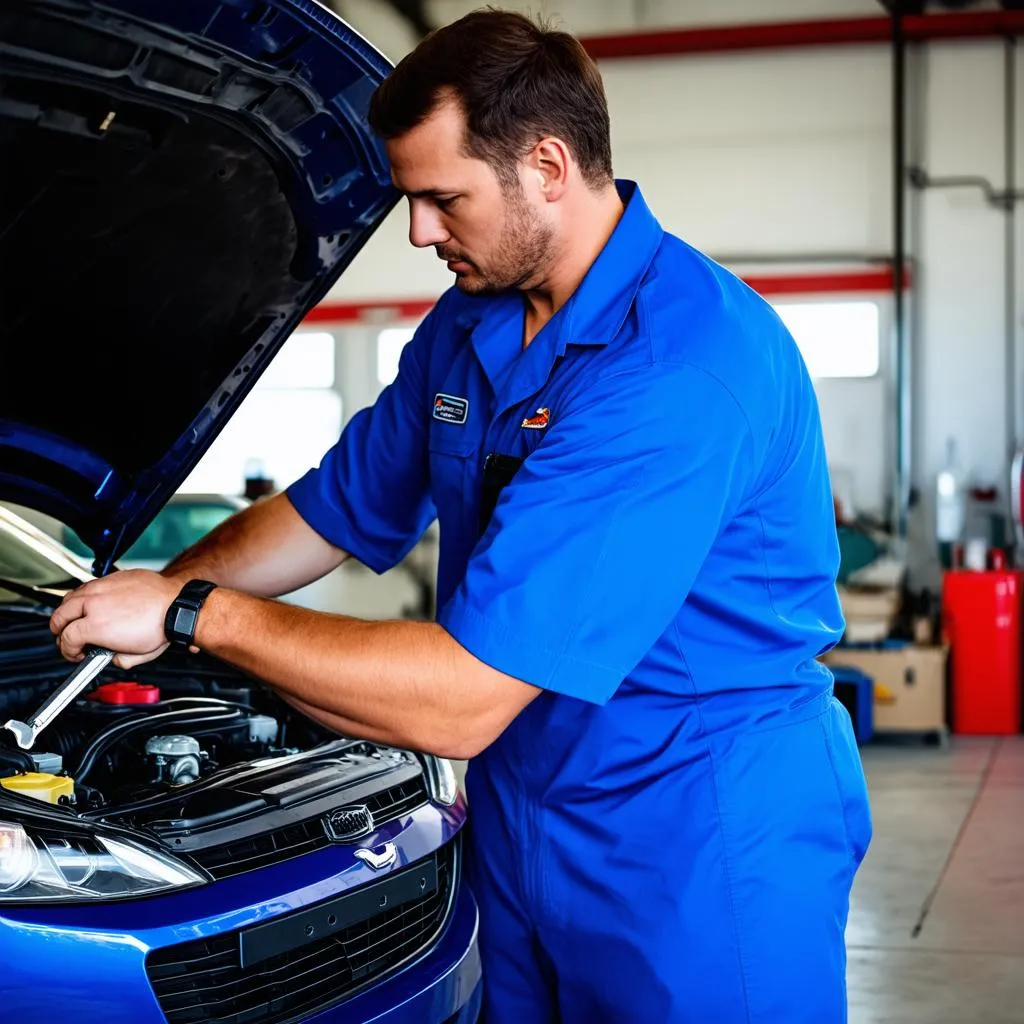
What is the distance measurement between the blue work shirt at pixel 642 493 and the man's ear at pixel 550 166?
0.32 ft

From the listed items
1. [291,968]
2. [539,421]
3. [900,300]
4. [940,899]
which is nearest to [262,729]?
[291,968]

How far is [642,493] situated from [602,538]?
58 millimetres

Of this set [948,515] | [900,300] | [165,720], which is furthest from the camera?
[900,300]

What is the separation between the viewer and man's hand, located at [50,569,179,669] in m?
1.41

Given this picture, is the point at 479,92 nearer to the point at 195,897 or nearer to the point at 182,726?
the point at 195,897

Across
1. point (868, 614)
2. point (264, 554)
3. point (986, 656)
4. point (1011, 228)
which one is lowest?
point (986, 656)

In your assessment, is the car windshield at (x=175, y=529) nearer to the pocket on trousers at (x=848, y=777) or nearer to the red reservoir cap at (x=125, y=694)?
the red reservoir cap at (x=125, y=694)

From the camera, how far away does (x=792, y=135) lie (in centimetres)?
848

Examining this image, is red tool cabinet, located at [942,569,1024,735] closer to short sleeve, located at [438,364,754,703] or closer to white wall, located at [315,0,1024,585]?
white wall, located at [315,0,1024,585]

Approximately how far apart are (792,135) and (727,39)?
695 millimetres

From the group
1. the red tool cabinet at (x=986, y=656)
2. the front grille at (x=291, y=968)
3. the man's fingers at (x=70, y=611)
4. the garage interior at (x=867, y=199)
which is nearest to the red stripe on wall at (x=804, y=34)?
the garage interior at (x=867, y=199)

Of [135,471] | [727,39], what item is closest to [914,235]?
[727,39]

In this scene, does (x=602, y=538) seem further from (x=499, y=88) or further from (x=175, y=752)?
(x=175, y=752)

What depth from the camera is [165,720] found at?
2.17 metres
